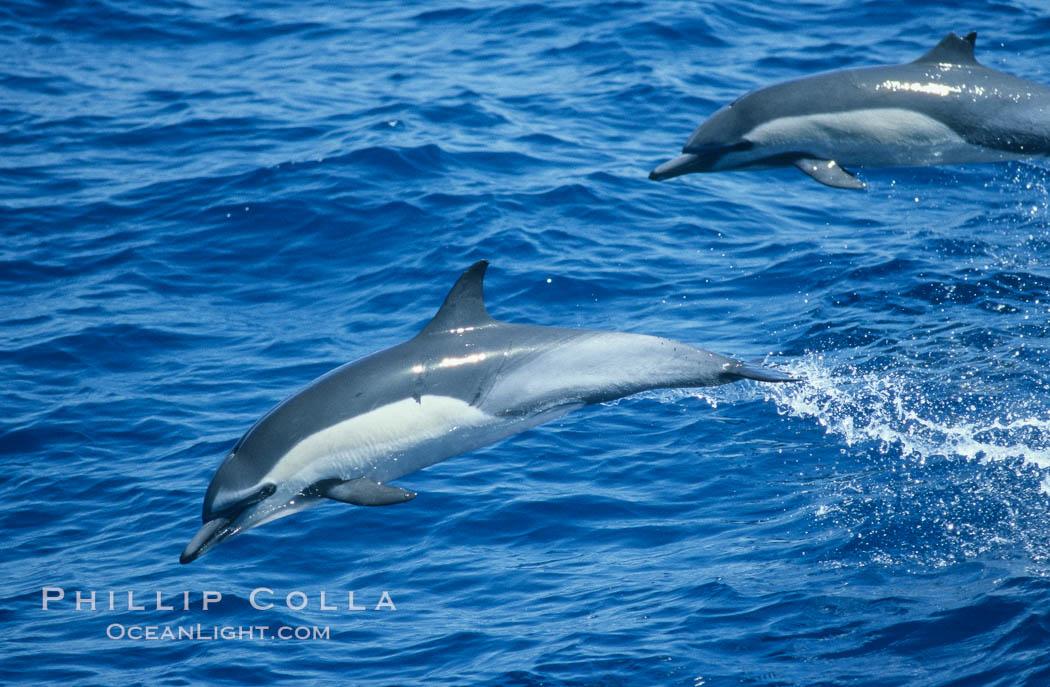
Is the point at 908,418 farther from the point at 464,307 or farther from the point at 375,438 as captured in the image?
the point at 375,438

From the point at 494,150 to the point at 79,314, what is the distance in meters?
5.08

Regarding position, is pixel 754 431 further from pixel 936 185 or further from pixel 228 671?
pixel 936 185

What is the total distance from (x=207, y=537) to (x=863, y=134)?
449cm

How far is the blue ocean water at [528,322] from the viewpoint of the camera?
7.31 meters

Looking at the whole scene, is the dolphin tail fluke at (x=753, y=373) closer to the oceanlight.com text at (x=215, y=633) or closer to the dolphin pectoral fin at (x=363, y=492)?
the dolphin pectoral fin at (x=363, y=492)

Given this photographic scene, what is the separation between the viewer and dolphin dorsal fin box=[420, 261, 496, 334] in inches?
259

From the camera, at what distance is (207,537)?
6.50m

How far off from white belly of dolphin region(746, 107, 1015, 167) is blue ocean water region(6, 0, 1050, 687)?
87.3 inches

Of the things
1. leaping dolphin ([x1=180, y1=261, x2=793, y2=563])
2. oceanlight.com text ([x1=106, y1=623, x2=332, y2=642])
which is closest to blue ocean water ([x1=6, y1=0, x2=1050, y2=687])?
oceanlight.com text ([x1=106, y1=623, x2=332, y2=642])

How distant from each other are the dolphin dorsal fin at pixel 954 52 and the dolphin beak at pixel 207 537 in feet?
16.5

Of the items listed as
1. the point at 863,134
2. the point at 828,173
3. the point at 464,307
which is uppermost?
the point at 863,134

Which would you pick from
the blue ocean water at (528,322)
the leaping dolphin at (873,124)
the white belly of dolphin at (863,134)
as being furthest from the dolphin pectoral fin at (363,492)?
the white belly of dolphin at (863,134)

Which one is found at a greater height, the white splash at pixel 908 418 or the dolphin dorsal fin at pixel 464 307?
the dolphin dorsal fin at pixel 464 307

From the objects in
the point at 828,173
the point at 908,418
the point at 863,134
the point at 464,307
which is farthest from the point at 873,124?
the point at 464,307
